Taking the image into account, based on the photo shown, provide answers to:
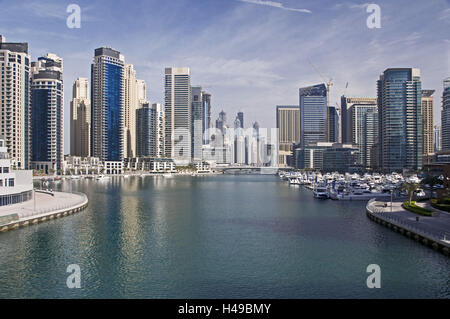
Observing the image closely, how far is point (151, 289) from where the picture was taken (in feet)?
78.5

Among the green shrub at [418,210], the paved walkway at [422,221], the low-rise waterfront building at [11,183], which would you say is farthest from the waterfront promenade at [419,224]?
the low-rise waterfront building at [11,183]

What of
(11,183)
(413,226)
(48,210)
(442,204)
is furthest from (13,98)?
(413,226)

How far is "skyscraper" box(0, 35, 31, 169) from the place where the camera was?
144 metres

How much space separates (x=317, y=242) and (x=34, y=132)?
543 feet

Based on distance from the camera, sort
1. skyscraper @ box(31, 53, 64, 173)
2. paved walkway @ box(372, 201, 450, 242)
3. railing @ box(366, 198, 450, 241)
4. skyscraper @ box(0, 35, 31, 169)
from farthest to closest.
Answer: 1. skyscraper @ box(31, 53, 64, 173)
2. skyscraper @ box(0, 35, 31, 169)
3. paved walkway @ box(372, 201, 450, 242)
4. railing @ box(366, 198, 450, 241)

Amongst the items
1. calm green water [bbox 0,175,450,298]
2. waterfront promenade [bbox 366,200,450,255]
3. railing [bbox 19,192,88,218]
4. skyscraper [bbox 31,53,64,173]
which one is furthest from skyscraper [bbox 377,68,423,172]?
railing [bbox 19,192,88,218]

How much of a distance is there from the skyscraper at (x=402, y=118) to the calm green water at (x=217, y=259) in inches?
5516

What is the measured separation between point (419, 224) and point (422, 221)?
1.94m

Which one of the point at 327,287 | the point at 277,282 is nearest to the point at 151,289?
the point at 277,282

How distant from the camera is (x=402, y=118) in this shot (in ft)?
563

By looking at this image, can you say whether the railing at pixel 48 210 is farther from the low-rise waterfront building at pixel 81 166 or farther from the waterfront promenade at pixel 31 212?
the low-rise waterfront building at pixel 81 166

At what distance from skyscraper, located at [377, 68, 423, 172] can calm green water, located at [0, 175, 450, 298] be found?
5516 inches

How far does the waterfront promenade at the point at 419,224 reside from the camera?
3228 centimetres

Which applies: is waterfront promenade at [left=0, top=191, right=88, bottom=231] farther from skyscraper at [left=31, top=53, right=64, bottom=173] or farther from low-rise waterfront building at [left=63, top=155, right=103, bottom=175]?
low-rise waterfront building at [left=63, top=155, right=103, bottom=175]
